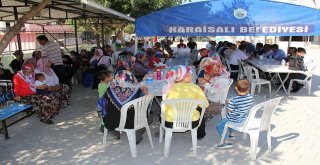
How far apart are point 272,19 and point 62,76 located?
18.1 feet

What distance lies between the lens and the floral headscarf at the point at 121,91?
4.19m

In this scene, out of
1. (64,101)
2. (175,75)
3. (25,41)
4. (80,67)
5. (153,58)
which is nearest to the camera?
(175,75)

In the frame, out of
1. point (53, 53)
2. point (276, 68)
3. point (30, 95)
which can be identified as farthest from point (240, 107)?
point (53, 53)

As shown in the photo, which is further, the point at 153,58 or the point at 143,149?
the point at 153,58

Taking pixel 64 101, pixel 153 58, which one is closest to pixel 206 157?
pixel 64 101

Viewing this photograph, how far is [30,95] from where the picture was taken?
564cm

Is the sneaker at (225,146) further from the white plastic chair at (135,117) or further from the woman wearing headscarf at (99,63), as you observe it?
the woman wearing headscarf at (99,63)

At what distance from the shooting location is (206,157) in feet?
13.4

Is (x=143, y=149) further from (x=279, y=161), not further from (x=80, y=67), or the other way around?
(x=80, y=67)

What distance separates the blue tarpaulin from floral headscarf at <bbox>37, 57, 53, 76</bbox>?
7.36 ft

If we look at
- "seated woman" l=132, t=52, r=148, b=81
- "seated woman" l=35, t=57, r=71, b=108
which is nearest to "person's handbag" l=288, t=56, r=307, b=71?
"seated woman" l=132, t=52, r=148, b=81

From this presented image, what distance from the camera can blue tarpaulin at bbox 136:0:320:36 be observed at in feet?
23.8

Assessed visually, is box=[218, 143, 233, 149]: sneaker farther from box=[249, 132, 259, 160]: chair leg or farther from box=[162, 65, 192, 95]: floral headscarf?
box=[162, 65, 192, 95]: floral headscarf


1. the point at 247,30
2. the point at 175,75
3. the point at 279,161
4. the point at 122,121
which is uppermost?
the point at 247,30
